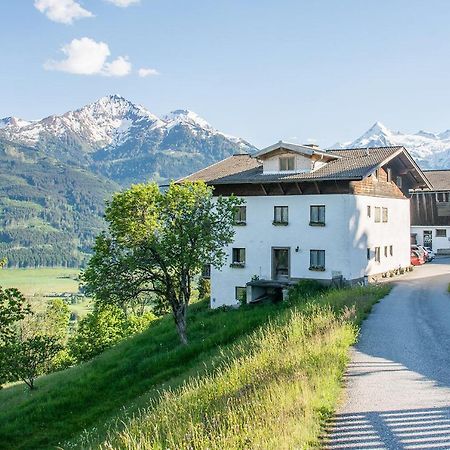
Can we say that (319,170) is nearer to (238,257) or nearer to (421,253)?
(238,257)

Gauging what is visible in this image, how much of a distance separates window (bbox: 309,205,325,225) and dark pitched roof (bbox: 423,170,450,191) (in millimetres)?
31507

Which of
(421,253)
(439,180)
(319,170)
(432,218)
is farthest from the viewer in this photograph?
(439,180)

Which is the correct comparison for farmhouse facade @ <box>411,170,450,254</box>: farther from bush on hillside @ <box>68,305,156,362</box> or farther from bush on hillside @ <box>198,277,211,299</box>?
bush on hillside @ <box>68,305,156,362</box>

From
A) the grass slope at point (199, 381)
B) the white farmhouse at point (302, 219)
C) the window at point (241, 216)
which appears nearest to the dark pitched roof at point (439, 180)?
the white farmhouse at point (302, 219)

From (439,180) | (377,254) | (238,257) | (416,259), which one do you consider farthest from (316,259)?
(439,180)

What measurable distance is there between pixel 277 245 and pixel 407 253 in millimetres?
14703

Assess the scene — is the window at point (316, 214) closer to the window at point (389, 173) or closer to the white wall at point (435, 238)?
the window at point (389, 173)

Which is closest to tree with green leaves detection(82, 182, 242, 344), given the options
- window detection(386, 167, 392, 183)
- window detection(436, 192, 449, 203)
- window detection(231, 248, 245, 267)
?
window detection(231, 248, 245, 267)

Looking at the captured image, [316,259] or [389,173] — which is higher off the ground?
[389,173]

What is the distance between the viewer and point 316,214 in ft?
119

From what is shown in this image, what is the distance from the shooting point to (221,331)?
3031cm

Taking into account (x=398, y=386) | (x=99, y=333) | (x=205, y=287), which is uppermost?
(x=398, y=386)

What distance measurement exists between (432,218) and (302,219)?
106 feet

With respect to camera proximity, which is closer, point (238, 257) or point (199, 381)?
point (199, 381)
